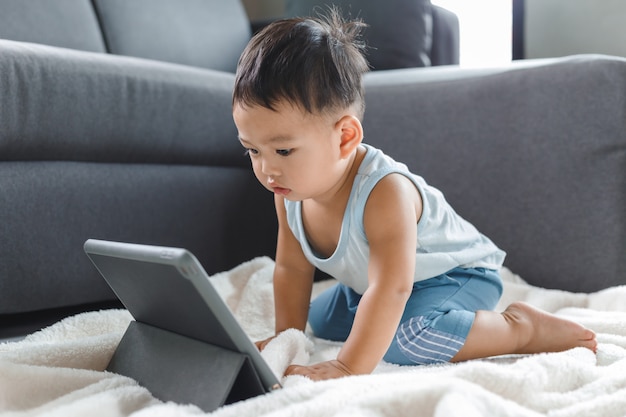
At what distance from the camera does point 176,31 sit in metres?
1.93

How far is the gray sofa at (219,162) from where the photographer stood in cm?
106

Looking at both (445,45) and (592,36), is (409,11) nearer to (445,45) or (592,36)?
(445,45)

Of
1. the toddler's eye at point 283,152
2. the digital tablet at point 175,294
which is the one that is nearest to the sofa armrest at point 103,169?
the digital tablet at point 175,294

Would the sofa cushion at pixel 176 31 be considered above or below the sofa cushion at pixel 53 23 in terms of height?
below

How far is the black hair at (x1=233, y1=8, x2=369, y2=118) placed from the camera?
2.74 feet

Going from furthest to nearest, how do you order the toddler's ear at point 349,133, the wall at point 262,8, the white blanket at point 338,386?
the wall at point 262,8
the toddler's ear at point 349,133
the white blanket at point 338,386

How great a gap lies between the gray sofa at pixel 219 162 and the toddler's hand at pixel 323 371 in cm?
49

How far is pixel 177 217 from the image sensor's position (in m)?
1.30

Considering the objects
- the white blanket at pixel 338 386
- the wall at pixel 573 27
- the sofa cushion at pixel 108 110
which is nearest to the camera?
the white blanket at pixel 338 386

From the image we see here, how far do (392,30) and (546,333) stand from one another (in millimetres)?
1170

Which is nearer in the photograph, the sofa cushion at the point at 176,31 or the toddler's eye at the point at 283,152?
the toddler's eye at the point at 283,152

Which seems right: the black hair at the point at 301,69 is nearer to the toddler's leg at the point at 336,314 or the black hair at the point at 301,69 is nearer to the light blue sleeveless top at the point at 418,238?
the light blue sleeveless top at the point at 418,238

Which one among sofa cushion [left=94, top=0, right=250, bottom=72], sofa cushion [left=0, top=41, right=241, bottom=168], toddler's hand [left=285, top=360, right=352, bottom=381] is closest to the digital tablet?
toddler's hand [left=285, top=360, right=352, bottom=381]

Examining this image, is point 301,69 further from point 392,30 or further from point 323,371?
point 392,30
